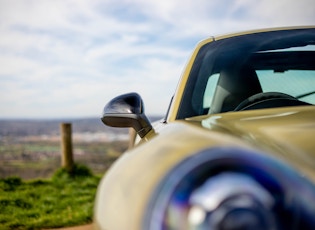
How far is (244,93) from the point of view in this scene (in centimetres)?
275

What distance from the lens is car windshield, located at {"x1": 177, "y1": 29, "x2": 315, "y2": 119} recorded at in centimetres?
268

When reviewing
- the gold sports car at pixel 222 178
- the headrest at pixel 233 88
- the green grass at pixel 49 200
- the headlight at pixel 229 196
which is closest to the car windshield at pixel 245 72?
the headrest at pixel 233 88

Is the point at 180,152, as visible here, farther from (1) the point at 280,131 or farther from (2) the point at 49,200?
(2) the point at 49,200

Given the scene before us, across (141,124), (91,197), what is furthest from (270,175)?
(91,197)

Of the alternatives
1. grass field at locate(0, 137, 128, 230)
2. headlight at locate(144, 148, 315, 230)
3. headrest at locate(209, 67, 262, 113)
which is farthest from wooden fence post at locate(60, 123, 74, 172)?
headlight at locate(144, 148, 315, 230)

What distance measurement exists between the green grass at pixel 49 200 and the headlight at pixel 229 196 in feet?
20.5

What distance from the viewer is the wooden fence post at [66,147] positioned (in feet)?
41.8

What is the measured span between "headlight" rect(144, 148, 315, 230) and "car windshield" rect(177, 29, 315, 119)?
1.38m

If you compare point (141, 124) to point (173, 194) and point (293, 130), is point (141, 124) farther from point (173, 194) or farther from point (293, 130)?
point (173, 194)

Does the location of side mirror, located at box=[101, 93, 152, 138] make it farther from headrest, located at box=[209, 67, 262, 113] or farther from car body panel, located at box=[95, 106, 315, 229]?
car body panel, located at box=[95, 106, 315, 229]

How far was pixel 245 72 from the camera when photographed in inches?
113

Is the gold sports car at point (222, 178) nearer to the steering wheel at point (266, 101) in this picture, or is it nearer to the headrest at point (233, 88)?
the steering wheel at point (266, 101)

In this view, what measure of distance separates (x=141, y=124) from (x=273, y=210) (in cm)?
137

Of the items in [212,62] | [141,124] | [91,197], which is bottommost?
[91,197]
